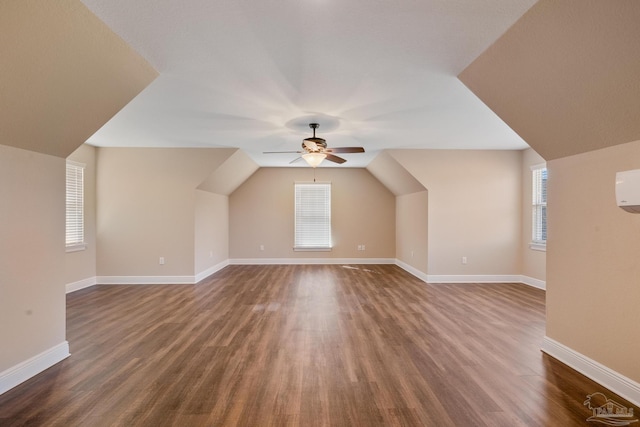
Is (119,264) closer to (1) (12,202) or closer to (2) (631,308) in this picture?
(1) (12,202)

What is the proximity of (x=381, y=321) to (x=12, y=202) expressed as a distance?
3.65 meters

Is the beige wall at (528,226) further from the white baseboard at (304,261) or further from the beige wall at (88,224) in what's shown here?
the beige wall at (88,224)

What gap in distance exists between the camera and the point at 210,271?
6.31 m

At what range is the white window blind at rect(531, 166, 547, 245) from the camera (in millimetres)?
5148

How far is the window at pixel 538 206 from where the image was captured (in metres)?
5.14

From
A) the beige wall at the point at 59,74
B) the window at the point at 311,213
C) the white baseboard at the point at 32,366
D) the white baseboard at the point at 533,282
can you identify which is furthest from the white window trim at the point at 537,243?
the white baseboard at the point at 32,366

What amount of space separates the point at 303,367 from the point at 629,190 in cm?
266

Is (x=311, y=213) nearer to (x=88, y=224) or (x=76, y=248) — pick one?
(x=88, y=224)

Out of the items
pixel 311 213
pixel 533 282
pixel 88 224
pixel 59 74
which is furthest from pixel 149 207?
pixel 533 282

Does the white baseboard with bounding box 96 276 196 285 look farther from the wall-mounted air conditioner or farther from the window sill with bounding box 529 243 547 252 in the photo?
the window sill with bounding box 529 243 547 252

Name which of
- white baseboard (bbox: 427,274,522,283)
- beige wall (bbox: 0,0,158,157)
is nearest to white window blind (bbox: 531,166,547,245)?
white baseboard (bbox: 427,274,522,283)

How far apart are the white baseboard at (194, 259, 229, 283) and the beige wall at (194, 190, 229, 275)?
0.16ft

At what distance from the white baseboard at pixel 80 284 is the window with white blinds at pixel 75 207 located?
1.98ft

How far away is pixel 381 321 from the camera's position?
3.52 m
